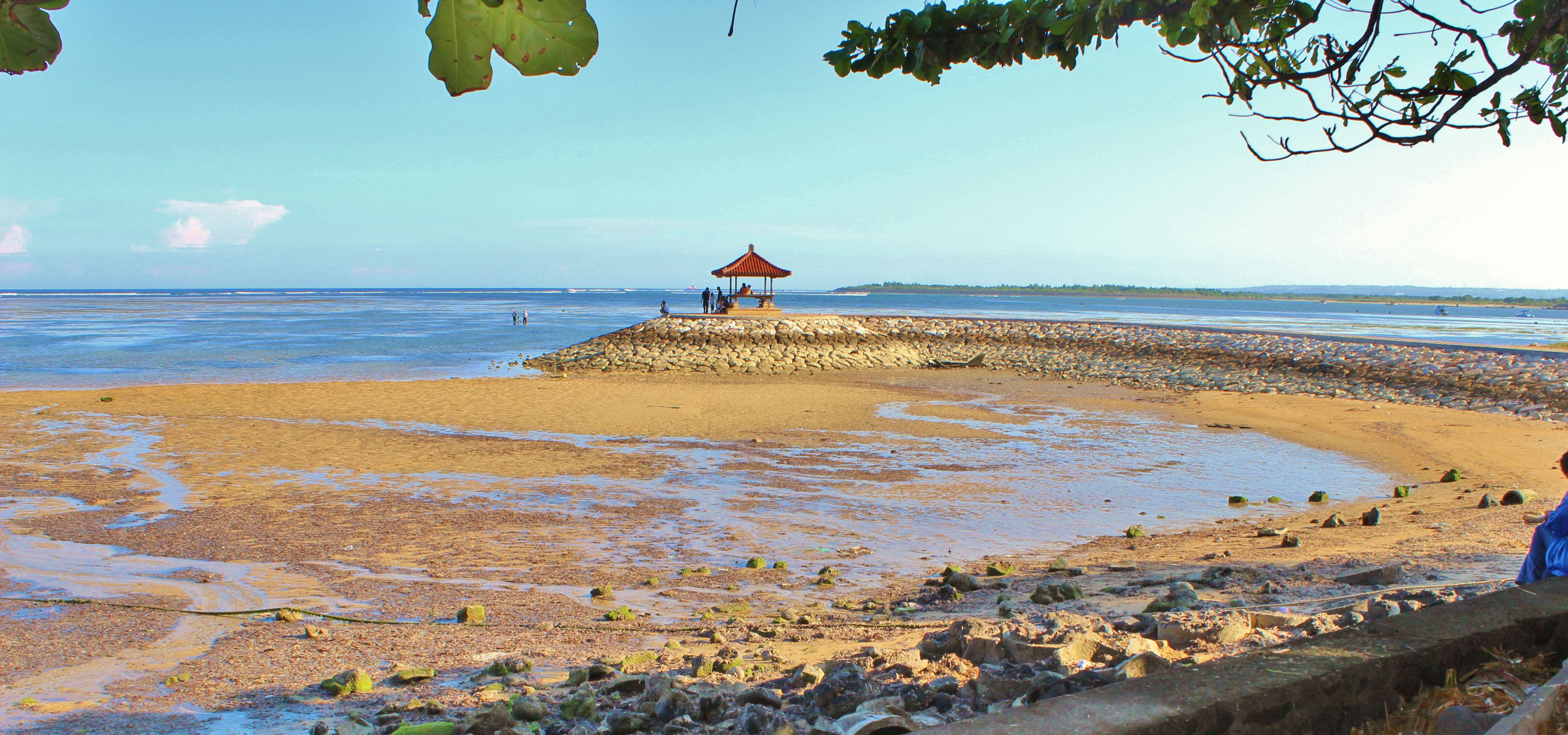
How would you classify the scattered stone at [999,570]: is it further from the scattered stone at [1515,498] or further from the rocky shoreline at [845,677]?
the scattered stone at [1515,498]

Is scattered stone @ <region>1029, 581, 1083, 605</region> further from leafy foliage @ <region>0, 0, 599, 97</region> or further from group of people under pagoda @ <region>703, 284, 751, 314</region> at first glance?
group of people under pagoda @ <region>703, 284, 751, 314</region>

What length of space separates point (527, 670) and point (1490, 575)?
5.66 m

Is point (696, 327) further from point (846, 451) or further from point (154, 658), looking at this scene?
point (154, 658)

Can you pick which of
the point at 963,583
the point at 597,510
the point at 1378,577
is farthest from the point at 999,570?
the point at 597,510

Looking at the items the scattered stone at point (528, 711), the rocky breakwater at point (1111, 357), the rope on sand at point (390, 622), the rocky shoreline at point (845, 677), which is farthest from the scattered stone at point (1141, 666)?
the rocky breakwater at point (1111, 357)

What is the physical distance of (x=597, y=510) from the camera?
30.6 ft

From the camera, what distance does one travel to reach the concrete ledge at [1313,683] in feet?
6.82

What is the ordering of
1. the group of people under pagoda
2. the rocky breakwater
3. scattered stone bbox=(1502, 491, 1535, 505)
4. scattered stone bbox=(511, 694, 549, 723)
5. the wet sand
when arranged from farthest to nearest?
the group of people under pagoda → the rocky breakwater → scattered stone bbox=(1502, 491, 1535, 505) → the wet sand → scattered stone bbox=(511, 694, 549, 723)

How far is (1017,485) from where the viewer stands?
35.3ft

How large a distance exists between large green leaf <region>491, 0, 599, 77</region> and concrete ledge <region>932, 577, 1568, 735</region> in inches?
64.0

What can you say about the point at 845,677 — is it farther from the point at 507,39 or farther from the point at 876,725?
the point at 507,39

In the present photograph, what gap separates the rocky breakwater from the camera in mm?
20516

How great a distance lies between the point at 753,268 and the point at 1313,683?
3309cm

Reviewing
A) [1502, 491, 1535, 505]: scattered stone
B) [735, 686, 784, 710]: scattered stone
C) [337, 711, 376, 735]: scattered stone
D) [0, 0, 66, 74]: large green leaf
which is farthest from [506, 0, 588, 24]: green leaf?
[1502, 491, 1535, 505]: scattered stone
